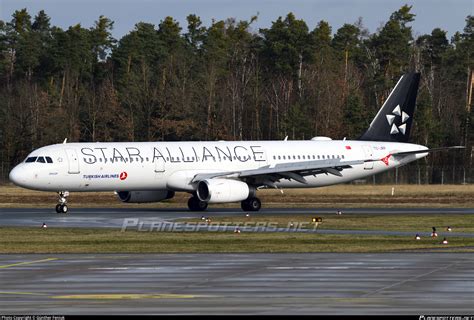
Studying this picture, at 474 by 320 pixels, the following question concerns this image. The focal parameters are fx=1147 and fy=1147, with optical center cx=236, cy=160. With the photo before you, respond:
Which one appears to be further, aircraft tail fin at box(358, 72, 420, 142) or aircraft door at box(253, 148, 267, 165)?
aircraft tail fin at box(358, 72, 420, 142)

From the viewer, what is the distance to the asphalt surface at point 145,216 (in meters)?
43.2

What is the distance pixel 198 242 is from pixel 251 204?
64.6 ft

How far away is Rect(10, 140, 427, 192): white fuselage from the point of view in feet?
180

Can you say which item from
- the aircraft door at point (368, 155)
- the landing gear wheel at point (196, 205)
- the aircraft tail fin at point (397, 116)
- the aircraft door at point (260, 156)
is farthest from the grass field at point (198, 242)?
the aircraft tail fin at point (397, 116)

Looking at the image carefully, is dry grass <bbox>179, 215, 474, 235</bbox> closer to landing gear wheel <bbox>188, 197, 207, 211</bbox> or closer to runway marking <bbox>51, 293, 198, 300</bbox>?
landing gear wheel <bbox>188, 197, 207, 211</bbox>

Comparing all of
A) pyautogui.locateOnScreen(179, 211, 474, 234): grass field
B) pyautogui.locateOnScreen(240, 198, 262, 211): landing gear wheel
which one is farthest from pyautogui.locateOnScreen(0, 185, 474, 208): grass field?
pyautogui.locateOnScreen(179, 211, 474, 234): grass field

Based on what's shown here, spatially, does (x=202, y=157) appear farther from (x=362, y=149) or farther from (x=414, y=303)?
(x=414, y=303)

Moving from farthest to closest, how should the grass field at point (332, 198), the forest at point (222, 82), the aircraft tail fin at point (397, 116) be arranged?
1. the forest at point (222, 82)
2. the aircraft tail fin at point (397, 116)
3. the grass field at point (332, 198)

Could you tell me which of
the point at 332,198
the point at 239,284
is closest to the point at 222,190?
the point at 332,198

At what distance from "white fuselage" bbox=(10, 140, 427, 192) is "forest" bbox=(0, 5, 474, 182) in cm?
2407

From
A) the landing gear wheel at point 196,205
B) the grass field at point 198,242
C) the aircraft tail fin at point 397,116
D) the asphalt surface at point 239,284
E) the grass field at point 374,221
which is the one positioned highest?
the aircraft tail fin at point 397,116

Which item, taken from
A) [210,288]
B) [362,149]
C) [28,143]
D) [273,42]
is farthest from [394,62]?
[210,288]

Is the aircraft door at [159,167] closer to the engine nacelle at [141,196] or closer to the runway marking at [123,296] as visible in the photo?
the engine nacelle at [141,196]

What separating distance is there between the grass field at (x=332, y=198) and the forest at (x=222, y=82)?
28.4ft
